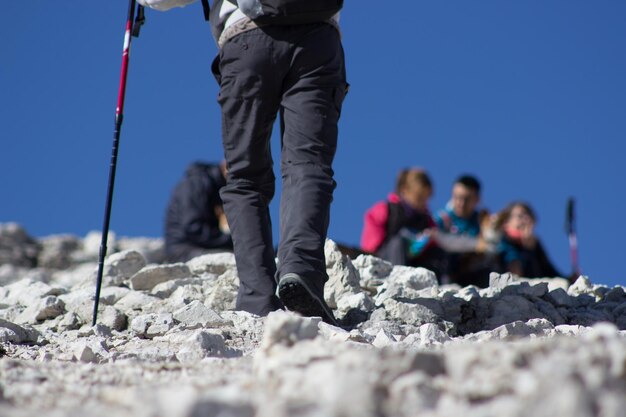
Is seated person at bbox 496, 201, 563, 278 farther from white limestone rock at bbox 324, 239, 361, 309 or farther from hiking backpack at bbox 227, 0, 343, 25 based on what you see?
hiking backpack at bbox 227, 0, 343, 25

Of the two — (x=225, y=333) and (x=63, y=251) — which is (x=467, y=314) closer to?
(x=225, y=333)

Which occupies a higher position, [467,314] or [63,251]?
[63,251]

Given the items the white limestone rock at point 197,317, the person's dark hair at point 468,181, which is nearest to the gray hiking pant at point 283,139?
the white limestone rock at point 197,317

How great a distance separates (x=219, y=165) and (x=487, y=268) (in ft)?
11.1

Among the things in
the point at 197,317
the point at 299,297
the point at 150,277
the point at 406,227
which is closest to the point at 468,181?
the point at 406,227

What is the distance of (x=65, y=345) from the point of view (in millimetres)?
5281

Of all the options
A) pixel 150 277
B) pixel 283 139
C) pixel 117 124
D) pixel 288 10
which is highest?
pixel 288 10

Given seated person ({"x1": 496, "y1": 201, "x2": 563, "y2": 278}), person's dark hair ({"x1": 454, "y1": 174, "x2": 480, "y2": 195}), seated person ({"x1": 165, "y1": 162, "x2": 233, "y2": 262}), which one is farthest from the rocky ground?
seated person ({"x1": 496, "y1": 201, "x2": 563, "y2": 278})

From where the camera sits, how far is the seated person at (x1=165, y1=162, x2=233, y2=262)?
37.5 feet

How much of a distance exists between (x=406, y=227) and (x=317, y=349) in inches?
299

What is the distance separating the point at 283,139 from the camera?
5.89 metres

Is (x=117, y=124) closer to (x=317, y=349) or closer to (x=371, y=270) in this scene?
(x=371, y=270)

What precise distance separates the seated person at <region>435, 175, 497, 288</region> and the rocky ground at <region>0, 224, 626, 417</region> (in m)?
3.72

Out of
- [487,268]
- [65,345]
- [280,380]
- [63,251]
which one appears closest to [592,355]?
[280,380]
